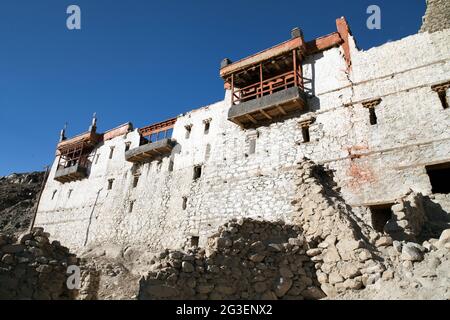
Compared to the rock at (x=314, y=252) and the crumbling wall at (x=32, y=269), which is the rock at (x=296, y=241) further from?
the crumbling wall at (x=32, y=269)

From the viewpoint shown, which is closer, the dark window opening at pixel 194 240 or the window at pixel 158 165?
the dark window opening at pixel 194 240

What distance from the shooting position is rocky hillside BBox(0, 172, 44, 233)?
31.1 metres

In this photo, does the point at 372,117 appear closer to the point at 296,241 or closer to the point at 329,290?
the point at 296,241

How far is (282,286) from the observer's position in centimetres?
902

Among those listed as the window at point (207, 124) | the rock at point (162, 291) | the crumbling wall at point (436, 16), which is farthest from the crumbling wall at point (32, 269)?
the crumbling wall at point (436, 16)

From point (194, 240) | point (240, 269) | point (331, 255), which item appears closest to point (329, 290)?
point (331, 255)

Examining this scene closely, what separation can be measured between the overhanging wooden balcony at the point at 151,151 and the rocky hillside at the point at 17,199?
1470 cm

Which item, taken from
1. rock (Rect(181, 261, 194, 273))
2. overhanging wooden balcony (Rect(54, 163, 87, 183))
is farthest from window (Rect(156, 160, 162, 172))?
rock (Rect(181, 261, 194, 273))

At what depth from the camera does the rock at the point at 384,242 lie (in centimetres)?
920

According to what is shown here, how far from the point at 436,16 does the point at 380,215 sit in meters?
9.55

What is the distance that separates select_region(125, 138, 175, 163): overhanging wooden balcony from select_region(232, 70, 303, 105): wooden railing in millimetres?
5933
